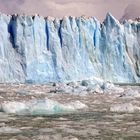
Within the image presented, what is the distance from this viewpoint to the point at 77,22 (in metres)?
45.5

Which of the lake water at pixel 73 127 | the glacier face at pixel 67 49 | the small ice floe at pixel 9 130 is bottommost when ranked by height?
the lake water at pixel 73 127

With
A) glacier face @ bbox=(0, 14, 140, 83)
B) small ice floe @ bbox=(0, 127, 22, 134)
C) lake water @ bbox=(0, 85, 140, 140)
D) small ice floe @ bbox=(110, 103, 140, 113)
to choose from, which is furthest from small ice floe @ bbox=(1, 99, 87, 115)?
glacier face @ bbox=(0, 14, 140, 83)

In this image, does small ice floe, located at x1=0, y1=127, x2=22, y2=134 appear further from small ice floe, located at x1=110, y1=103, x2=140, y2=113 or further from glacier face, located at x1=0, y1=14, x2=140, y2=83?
glacier face, located at x1=0, y1=14, x2=140, y2=83

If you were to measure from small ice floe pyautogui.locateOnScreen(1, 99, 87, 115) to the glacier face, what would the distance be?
25.8m

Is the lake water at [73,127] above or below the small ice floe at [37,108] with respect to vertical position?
below

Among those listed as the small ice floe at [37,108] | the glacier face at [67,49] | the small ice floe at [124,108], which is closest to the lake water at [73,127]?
the small ice floe at [37,108]

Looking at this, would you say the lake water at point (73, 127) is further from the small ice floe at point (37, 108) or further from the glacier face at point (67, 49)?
the glacier face at point (67, 49)

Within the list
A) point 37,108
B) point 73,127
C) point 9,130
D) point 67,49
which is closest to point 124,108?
point 37,108

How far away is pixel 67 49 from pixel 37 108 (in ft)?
99.0

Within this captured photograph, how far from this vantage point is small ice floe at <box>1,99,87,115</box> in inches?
508

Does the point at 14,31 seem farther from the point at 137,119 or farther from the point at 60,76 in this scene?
the point at 137,119

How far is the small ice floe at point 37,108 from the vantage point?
1290 cm

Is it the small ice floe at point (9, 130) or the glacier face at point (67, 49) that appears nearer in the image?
the small ice floe at point (9, 130)

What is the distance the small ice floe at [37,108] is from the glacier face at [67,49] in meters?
25.8
